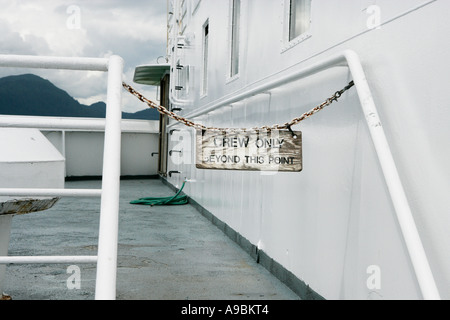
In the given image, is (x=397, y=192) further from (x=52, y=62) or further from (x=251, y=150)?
(x=52, y=62)

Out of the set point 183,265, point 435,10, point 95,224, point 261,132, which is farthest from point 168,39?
point 435,10

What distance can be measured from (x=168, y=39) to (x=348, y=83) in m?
11.7

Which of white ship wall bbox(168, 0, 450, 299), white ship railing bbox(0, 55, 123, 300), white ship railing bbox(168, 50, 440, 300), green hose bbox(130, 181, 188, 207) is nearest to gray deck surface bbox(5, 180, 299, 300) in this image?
white ship wall bbox(168, 0, 450, 299)

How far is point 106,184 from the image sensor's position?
A: 1646mm

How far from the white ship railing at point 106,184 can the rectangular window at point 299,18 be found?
7.21 feet

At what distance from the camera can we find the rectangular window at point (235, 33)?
613 centimetres

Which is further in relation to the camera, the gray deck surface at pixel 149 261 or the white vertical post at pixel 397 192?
the gray deck surface at pixel 149 261

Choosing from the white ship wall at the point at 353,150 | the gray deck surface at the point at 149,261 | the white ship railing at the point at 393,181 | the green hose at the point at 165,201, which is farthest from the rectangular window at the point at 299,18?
the green hose at the point at 165,201

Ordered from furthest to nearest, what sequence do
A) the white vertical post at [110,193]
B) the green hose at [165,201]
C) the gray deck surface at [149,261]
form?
the green hose at [165,201] < the gray deck surface at [149,261] < the white vertical post at [110,193]

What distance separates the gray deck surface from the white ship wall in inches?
14.3

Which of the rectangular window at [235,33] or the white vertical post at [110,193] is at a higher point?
the rectangular window at [235,33]

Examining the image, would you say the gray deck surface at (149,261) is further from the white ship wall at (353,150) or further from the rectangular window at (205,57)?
the rectangular window at (205,57)

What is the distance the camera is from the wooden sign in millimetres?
2914

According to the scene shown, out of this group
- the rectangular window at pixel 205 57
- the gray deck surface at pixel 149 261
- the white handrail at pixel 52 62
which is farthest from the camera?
the rectangular window at pixel 205 57
